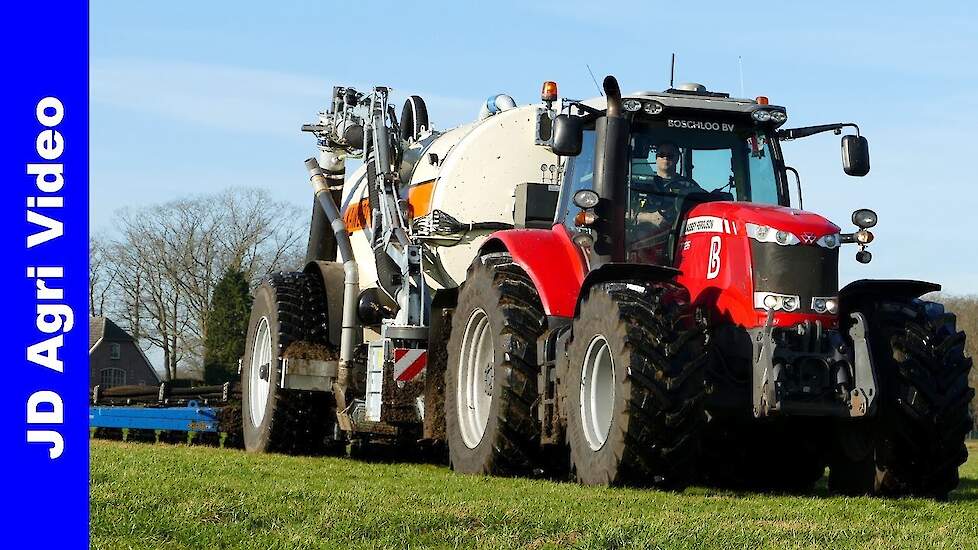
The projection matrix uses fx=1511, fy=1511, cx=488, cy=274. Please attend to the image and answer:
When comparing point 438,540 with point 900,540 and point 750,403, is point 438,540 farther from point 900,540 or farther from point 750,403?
point 750,403

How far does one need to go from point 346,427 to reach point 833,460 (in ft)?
17.0

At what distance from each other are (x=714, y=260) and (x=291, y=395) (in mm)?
6368

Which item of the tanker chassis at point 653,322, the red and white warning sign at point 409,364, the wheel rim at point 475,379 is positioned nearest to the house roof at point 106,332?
the tanker chassis at point 653,322

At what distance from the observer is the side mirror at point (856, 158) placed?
11461 millimetres

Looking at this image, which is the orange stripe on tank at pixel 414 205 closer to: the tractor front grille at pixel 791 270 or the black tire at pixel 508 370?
the black tire at pixel 508 370

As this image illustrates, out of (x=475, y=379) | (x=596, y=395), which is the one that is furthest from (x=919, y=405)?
(x=475, y=379)

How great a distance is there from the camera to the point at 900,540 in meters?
7.78

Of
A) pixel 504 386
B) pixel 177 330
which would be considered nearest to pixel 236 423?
pixel 504 386

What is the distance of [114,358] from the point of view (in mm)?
72188

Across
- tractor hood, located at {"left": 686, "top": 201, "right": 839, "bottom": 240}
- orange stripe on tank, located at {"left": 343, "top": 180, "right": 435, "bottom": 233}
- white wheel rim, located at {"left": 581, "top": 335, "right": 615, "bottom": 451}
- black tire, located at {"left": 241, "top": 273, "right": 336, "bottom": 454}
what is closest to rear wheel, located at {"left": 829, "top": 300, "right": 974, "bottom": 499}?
tractor hood, located at {"left": 686, "top": 201, "right": 839, "bottom": 240}

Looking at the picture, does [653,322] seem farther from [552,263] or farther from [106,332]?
[106,332]

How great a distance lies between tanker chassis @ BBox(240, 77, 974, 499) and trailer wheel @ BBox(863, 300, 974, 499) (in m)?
0.02

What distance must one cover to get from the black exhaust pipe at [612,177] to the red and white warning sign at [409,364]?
306 cm

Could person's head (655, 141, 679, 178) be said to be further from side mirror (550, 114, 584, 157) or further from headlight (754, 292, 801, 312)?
headlight (754, 292, 801, 312)
